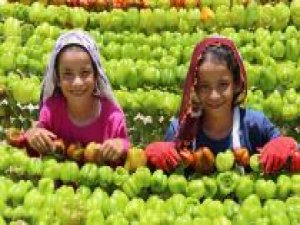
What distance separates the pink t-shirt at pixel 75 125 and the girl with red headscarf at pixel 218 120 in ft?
0.89

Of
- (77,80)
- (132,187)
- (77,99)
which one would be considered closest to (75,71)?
(77,80)

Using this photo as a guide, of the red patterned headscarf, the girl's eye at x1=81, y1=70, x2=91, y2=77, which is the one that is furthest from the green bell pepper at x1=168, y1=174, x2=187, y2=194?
the girl's eye at x1=81, y1=70, x2=91, y2=77

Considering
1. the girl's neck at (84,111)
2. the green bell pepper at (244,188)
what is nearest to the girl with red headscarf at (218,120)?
the green bell pepper at (244,188)

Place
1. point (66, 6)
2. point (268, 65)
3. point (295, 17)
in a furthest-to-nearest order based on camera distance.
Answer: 1. point (66, 6)
2. point (295, 17)
3. point (268, 65)

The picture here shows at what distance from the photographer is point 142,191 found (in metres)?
3.14

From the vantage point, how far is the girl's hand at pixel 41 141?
11.1 ft

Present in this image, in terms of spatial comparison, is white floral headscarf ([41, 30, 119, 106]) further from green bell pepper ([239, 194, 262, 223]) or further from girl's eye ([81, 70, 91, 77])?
green bell pepper ([239, 194, 262, 223])

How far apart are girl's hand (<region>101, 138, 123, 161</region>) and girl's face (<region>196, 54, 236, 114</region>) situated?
0.43 meters

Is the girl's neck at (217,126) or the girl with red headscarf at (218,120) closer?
the girl with red headscarf at (218,120)

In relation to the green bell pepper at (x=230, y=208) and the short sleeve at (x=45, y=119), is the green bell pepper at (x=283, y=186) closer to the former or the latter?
the green bell pepper at (x=230, y=208)

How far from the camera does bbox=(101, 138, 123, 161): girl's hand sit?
3.25 m

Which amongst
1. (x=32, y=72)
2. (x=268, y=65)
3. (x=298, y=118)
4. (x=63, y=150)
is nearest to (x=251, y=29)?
(x=268, y=65)

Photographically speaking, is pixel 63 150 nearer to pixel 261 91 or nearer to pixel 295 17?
pixel 261 91

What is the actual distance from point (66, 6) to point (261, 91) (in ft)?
6.14
